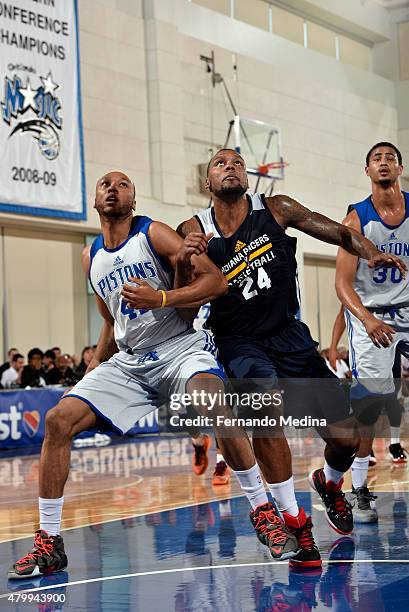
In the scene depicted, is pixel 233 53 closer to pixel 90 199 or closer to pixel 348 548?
pixel 90 199

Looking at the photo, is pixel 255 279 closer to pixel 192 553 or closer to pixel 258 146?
pixel 192 553

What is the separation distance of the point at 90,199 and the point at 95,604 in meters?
15.9

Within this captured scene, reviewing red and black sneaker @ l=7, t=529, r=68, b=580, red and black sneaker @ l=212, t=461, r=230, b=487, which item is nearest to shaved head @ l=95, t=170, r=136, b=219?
red and black sneaker @ l=7, t=529, r=68, b=580

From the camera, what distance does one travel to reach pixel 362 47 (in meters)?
28.3

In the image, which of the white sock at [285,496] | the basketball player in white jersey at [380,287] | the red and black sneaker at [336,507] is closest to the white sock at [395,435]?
the basketball player in white jersey at [380,287]

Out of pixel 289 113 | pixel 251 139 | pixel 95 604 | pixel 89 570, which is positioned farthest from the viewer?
pixel 289 113

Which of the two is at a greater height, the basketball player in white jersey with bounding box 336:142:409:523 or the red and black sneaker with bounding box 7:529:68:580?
the basketball player in white jersey with bounding box 336:142:409:523

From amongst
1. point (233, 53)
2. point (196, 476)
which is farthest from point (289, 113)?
point (196, 476)

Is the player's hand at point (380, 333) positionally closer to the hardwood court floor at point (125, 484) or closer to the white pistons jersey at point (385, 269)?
the white pistons jersey at point (385, 269)

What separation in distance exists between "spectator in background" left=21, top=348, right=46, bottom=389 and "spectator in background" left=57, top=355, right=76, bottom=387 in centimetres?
30

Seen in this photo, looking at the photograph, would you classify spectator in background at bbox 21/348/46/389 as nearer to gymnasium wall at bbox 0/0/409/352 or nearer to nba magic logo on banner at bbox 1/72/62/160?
gymnasium wall at bbox 0/0/409/352

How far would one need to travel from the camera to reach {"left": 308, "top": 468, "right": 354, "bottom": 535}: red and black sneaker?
6.33m

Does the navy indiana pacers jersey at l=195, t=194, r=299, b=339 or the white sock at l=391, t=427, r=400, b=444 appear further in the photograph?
the white sock at l=391, t=427, r=400, b=444

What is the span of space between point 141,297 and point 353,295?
70.6 inches
